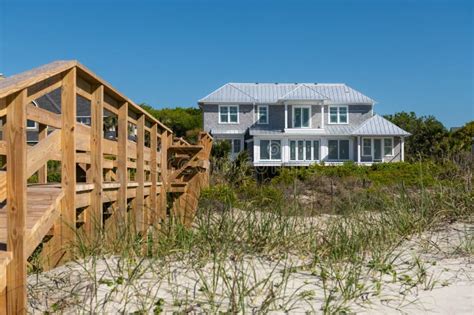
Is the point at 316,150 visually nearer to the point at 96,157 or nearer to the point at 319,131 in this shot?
the point at 319,131

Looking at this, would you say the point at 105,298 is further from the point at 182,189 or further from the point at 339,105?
the point at 339,105

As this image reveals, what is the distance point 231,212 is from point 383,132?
32664mm

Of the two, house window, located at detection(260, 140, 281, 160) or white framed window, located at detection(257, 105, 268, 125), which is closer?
house window, located at detection(260, 140, 281, 160)

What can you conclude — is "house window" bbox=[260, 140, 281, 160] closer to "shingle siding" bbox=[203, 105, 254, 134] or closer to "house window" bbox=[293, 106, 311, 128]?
"house window" bbox=[293, 106, 311, 128]

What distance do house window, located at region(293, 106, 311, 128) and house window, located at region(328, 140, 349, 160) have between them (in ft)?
6.67

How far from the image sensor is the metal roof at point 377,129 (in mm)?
36375

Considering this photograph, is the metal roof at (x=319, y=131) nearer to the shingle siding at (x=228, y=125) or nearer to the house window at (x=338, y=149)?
the house window at (x=338, y=149)

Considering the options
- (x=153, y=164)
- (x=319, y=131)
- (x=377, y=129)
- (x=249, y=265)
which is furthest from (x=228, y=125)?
(x=249, y=265)

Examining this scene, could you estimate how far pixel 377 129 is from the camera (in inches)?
1451

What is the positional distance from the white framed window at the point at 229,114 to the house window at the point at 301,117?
12.9 ft

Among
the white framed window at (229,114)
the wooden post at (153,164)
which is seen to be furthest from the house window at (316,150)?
the wooden post at (153,164)

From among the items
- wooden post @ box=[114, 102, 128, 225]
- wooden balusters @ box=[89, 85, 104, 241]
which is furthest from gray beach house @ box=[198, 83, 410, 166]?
wooden balusters @ box=[89, 85, 104, 241]

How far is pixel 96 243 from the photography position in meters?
4.77

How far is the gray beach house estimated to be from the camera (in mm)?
36906
